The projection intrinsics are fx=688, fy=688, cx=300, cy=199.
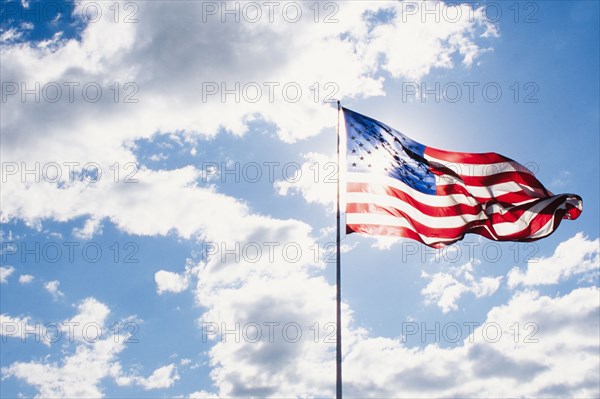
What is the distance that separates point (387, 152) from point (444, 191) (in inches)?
95.0

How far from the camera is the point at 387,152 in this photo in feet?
76.8

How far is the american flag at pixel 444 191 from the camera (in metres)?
22.5

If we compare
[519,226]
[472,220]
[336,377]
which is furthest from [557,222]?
[336,377]

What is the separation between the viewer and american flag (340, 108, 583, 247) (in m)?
22.5

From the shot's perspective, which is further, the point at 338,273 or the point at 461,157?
the point at 461,157

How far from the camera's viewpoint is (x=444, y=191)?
933 inches

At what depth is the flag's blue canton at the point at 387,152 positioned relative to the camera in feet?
75.3

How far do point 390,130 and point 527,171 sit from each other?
5104mm

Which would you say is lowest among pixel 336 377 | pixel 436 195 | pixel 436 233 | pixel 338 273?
pixel 336 377

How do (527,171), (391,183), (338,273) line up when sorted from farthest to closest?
(527,171) → (391,183) → (338,273)

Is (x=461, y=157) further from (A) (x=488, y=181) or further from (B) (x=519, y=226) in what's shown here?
(B) (x=519, y=226)

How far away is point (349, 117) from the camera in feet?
77.4

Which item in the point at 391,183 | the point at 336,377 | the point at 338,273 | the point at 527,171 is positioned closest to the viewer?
the point at 336,377

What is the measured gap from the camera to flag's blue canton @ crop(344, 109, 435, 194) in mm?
22953
